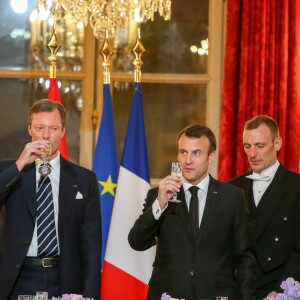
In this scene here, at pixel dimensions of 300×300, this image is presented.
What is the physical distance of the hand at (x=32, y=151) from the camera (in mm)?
3752

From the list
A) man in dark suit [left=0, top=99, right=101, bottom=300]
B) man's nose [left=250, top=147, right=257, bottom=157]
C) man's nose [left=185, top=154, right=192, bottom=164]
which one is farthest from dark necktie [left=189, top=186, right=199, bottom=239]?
man's nose [left=250, top=147, right=257, bottom=157]

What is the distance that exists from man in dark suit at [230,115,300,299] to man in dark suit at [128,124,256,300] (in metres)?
0.45

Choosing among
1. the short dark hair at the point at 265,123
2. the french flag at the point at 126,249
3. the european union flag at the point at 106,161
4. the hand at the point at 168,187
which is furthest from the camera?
the european union flag at the point at 106,161

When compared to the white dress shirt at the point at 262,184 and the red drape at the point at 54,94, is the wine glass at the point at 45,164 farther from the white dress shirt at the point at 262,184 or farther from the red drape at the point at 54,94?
the red drape at the point at 54,94

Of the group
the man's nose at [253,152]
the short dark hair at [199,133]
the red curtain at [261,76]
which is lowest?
the man's nose at [253,152]

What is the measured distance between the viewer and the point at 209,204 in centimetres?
398

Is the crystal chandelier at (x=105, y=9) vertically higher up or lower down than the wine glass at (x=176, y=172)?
higher up

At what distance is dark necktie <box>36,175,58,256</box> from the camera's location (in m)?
3.84

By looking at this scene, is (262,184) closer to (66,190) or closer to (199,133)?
(199,133)

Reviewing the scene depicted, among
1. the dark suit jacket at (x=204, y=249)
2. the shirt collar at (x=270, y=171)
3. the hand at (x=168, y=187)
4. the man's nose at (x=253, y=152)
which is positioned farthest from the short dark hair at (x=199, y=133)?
the shirt collar at (x=270, y=171)

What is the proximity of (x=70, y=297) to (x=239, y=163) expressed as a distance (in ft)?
9.84

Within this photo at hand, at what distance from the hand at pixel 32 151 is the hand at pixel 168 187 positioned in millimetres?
525

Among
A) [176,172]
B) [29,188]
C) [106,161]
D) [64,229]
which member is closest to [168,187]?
[176,172]

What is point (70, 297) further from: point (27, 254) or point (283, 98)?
point (283, 98)
